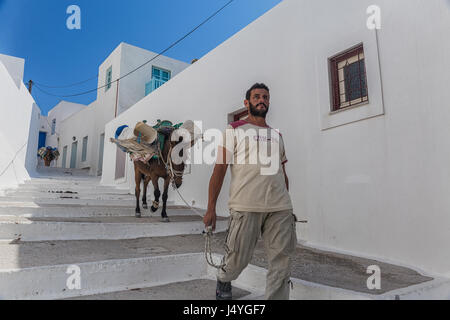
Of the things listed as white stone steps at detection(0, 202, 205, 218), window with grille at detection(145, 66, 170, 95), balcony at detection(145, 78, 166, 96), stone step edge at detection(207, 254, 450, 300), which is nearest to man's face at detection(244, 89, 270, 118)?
stone step edge at detection(207, 254, 450, 300)

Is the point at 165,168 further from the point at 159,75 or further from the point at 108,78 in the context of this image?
the point at 108,78

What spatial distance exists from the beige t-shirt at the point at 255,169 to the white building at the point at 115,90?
956 cm

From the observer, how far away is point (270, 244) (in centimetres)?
202

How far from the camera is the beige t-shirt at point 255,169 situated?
6.55 feet

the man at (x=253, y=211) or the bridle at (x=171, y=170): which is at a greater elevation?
the bridle at (x=171, y=170)

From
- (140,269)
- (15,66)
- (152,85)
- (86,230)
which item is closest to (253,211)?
(140,269)

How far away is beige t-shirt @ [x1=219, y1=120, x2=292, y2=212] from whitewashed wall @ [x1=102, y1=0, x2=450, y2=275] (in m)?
1.91

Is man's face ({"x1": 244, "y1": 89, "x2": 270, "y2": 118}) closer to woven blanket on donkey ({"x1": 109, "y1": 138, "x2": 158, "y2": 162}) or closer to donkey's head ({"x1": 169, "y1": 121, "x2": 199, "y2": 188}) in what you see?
donkey's head ({"x1": 169, "y1": 121, "x2": 199, "y2": 188})

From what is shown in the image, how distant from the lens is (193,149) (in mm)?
7070

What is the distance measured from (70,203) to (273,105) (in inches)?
167

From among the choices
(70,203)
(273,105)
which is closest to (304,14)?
(273,105)

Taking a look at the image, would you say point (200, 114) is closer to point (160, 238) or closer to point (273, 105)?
point (273, 105)

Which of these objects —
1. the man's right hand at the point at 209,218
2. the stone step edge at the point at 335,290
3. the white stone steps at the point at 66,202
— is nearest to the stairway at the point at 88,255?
the white stone steps at the point at 66,202

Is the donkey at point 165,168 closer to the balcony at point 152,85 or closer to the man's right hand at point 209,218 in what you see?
the man's right hand at point 209,218
